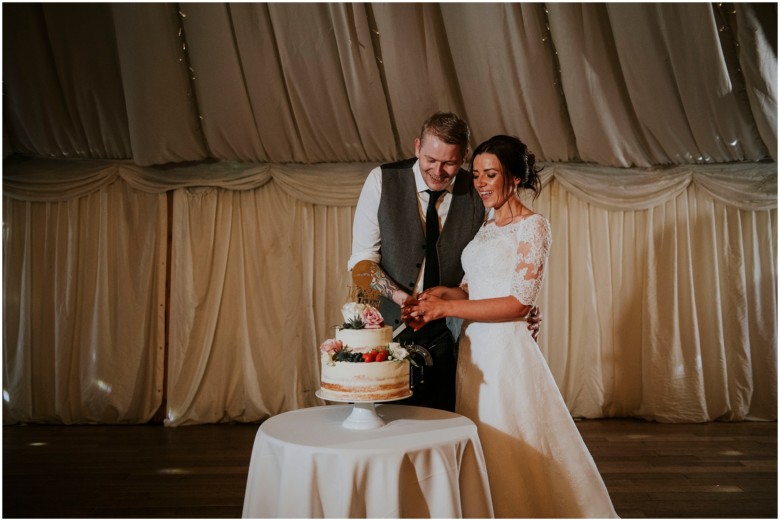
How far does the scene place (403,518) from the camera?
6.05 feet

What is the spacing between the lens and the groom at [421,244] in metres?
2.68

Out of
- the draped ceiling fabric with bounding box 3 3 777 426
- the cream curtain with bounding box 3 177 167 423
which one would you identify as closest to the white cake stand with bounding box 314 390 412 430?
the draped ceiling fabric with bounding box 3 3 777 426

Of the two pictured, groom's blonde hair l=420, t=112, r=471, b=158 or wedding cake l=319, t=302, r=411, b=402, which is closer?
wedding cake l=319, t=302, r=411, b=402

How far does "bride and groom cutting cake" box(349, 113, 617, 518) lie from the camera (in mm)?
2279

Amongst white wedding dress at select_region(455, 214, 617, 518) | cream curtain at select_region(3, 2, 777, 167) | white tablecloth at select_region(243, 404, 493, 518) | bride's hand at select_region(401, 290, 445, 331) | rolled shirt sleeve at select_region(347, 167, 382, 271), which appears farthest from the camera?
cream curtain at select_region(3, 2, 777, 167)

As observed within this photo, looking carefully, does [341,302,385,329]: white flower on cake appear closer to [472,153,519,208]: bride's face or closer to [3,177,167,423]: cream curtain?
[472,153,519,208]: bride's face

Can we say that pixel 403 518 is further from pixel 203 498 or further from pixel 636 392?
pixel 636 392

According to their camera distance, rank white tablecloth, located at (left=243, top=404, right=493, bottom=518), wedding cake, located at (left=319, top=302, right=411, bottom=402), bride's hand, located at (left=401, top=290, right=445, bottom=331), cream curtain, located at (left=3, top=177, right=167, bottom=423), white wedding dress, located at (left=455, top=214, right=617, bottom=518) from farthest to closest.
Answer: cream curtain, located at (left=3, top=177, right=167, bottom=423) < bride's hand, located at (left=401, top=290, right=445, bottom=331) < white wedding dress, located at (left=455, top=214, right=617, bottom=518) < wedding cake, located at (left=319, top=302, right=411, bottom=402) < white tablecloth, located at (left=243, top=404, right=493, bottom=518)

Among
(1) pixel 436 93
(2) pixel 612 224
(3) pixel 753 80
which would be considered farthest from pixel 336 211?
(3) pixel 753 80

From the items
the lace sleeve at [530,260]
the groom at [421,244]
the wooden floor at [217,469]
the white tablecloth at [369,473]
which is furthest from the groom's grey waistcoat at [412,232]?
the wooden floor at [217,469]

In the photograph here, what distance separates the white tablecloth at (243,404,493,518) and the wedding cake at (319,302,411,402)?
13 cm

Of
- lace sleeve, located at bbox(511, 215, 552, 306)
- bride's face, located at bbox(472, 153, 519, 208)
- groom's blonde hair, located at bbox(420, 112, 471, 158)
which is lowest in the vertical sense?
lace sleeve, located at bbox(511, 215, 552, 306)

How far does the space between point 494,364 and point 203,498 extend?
1.99 meters

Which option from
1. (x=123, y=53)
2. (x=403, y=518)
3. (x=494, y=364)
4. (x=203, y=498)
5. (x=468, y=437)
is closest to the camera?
(x=403, y=518)
